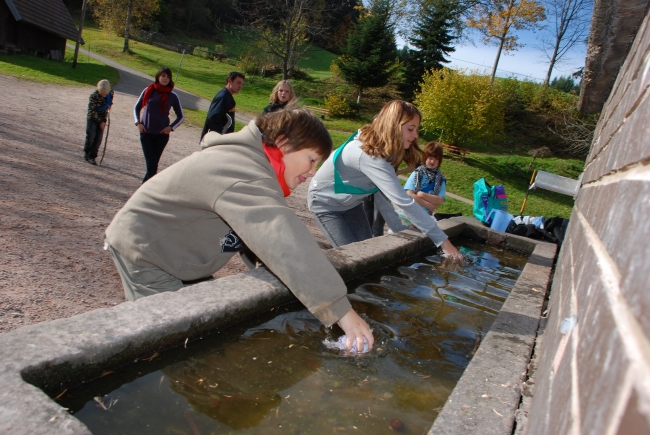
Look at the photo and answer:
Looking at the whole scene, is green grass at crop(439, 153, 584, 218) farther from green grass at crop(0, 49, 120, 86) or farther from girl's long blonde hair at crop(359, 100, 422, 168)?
green grass at crop(0, 49, 120, 86)

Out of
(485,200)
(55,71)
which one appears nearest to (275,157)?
(485,200)

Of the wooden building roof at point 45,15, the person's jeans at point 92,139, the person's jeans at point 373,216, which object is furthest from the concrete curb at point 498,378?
the wooden building roof at point 45,15

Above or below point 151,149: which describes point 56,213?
below

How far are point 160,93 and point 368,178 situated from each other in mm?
4683

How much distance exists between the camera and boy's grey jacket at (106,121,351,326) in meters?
1.93

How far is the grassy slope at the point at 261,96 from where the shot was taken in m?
17.5

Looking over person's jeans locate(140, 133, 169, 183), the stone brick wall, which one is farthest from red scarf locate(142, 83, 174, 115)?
the stone brick wall

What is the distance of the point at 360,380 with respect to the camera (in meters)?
2.20

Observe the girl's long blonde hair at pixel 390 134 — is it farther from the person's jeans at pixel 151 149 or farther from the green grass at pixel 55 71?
the green grass at pixel 55 71

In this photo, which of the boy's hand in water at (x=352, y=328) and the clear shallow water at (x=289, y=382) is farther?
the boy's hand in water at (x=352, y=328)

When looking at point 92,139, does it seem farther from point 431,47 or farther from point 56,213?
point 431,47

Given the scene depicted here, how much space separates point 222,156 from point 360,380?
1.14 m

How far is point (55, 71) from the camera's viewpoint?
23.0m

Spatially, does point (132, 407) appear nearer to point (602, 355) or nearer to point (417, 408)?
point (417, 408)
